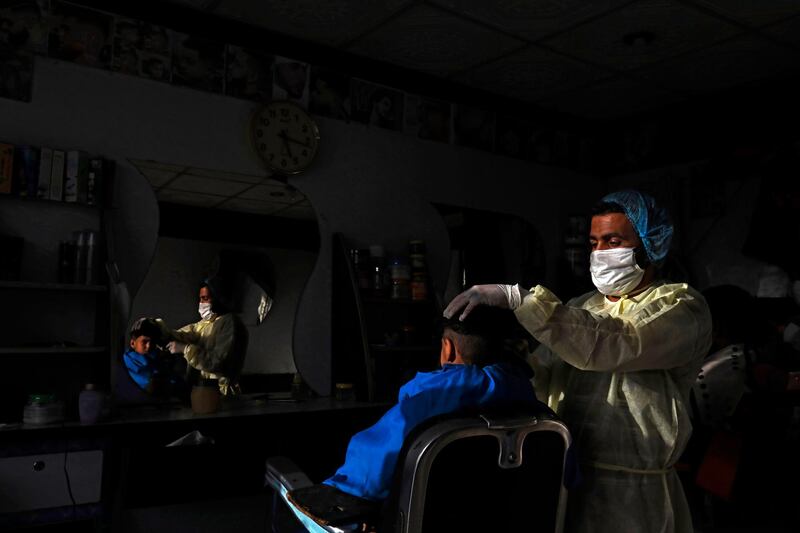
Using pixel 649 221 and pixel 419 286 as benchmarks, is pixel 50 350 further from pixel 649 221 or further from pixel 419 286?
pixel 649 221

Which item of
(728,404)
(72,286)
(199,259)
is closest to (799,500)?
(728,404)

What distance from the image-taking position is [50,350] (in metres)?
2.51

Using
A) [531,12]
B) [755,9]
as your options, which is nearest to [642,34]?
[755,9]

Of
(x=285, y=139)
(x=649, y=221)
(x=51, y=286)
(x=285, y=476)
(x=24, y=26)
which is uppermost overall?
(x=24, y=26)

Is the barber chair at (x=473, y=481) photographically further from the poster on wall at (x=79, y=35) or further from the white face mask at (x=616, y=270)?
the poster on wall at (x=79, y=35)

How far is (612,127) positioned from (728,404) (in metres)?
2.58

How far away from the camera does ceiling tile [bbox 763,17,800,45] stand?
3072 mm

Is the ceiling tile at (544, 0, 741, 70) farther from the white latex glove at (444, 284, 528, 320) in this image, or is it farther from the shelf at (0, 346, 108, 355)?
the shelf at (0, 346, 108, 355)

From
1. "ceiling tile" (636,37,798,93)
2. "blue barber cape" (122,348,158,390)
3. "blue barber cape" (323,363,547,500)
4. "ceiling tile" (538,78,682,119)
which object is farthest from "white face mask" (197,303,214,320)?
"ceiling tile" (636,37,798,93)

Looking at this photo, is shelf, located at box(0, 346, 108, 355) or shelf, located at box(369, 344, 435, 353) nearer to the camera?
shelf, located at box(0, 346, 108, 355)

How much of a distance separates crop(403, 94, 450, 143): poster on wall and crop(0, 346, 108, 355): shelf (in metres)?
2.03

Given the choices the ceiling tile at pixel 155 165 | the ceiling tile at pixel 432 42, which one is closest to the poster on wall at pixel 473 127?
the ceiling tile at pixel 432 42

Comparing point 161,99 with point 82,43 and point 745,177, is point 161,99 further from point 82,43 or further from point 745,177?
point 745,177

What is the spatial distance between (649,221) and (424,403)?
72cm
